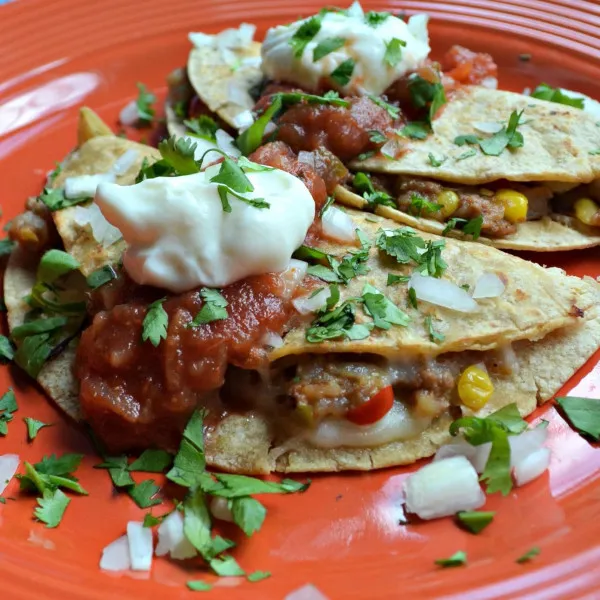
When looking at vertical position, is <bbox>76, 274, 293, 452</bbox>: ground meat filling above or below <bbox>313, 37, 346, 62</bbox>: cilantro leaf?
below

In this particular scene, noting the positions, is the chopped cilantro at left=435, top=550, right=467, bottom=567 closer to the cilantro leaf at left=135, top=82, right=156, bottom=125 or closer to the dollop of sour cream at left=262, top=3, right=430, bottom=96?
the dollop of sour cream at left=262, top=3, right=430, bottom=96

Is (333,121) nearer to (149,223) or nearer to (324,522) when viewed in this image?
(149,223)

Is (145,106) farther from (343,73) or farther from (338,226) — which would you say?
(338,226)

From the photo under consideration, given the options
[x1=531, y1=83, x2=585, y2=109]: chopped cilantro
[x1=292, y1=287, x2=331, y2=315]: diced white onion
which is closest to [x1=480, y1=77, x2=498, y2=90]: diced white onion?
[x1=531, y1=83, x2=585, y2=109]: chopped cilantro

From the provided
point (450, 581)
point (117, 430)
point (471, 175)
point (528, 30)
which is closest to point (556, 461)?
point (450, 581)

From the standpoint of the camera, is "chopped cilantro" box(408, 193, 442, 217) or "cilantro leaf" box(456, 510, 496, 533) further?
"chopped cilantro" box(408, 193, 442, 217)

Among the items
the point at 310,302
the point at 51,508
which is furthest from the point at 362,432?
the point at 51,508
